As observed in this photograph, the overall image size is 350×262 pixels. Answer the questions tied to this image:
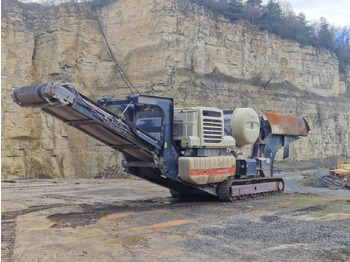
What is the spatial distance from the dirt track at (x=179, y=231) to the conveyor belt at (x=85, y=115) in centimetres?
165

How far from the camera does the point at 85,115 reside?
28.8ft

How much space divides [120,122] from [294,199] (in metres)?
6.33

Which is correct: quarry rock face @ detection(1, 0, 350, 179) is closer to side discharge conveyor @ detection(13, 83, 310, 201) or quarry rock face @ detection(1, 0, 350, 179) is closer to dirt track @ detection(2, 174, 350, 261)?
side discharge conveyor @ detection(13, 83, 310, 201)

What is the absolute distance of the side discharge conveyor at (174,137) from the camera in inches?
345

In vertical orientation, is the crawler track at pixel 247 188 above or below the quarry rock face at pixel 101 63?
below

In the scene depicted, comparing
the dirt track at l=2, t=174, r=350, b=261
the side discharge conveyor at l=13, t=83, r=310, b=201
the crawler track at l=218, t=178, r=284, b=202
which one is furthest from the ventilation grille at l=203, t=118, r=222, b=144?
the dirt track at l=2, t=174, r=350, b=261

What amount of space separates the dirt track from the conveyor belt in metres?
1.65

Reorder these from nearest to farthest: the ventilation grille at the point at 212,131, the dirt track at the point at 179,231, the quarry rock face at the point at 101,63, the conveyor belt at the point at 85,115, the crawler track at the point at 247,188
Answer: the dirt track at the point at 179,231, the conveyor belt at the point at 85,115, the ventilation grille at the point at 212,131, the crawler track at the point at 247,188, the quarry rock face at the point at 101,63

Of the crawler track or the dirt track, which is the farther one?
the crawler track

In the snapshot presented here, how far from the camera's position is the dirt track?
590 centimetres

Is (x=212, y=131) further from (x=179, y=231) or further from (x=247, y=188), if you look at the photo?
(x=179, y=231)

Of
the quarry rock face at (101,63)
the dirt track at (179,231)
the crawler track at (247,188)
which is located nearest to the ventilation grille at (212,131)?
the crawler track at (247,188)

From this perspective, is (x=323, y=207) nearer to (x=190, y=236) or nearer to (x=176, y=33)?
(x=190, y=236)

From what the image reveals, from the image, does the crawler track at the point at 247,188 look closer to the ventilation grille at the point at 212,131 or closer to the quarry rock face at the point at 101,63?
the ventilation grille at the point at 212,131
